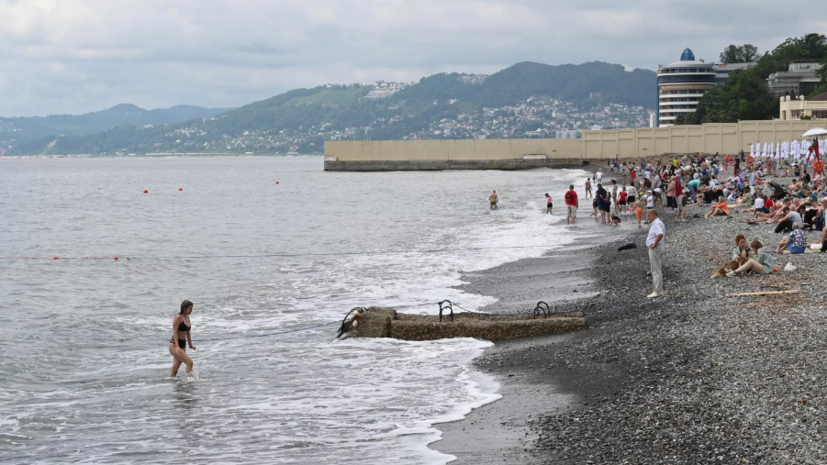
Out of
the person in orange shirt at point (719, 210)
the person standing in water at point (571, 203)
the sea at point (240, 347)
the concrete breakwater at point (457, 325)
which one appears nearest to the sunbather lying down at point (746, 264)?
the concrete breakwater at point (457, 325)

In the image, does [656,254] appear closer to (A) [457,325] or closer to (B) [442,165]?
(A) [457,325]

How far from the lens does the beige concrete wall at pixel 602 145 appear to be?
99375 millimetres

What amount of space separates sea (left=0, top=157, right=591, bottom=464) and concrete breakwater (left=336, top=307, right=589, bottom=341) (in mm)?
280

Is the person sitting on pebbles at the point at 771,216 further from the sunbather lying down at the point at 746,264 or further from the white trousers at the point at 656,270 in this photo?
the white trousers at the point at 656,270

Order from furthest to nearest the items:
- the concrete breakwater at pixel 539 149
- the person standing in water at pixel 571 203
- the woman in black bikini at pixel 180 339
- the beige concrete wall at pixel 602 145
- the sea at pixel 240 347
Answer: the concrete breakwater at pixel 539 149, the beige concrete wall at pixel 602 145, the person standing in water at pixel 571 203, the woman in black bikini at pixel 180 339, the sea at pixel 240 347

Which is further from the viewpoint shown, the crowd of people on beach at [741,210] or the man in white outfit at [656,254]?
the crowd of people on beach at [741,210]

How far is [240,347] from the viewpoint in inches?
602

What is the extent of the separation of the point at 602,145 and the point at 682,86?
75333 mm

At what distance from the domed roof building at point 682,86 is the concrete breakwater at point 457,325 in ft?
582

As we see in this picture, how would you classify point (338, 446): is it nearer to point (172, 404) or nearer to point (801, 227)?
point (172, 404)

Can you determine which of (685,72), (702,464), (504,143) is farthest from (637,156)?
(702,464)

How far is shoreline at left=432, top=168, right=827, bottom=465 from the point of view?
808 cm

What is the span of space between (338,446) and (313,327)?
7.26 m

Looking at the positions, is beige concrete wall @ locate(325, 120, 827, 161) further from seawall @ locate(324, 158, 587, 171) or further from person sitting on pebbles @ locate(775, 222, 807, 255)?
person sitting on pebbles @ locate(775, 222, 807, 255)
